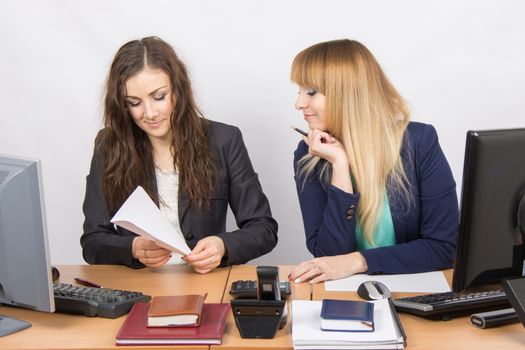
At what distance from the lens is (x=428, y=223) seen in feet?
8.26

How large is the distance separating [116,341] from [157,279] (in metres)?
0.52

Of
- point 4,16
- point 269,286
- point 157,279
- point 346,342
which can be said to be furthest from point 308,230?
point 4,16

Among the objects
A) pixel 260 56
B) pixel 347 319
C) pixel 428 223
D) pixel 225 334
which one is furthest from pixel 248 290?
pixel 260 56

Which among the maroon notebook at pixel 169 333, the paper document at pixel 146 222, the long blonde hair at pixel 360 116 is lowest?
the maroon notebook at pixel 169 333

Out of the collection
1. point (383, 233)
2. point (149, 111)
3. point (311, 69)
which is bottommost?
point (383, 233)

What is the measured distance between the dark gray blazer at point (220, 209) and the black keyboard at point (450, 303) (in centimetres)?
79

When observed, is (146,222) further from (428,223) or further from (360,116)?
(428,223)

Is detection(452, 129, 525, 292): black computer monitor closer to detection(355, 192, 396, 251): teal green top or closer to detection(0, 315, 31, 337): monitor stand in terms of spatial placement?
detection(355, 192, 396, 251): teal green top

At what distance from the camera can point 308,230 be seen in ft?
8.70

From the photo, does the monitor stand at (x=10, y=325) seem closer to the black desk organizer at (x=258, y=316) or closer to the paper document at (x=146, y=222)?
the paper document at (x=146, y=222)

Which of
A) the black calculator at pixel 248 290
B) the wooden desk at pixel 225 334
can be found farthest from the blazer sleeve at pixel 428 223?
the black calculator at pixel 248 290

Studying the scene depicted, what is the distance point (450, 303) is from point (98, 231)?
1.37 m

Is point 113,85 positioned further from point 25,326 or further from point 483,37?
point 483,37

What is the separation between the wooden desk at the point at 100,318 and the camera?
6.05 feet
